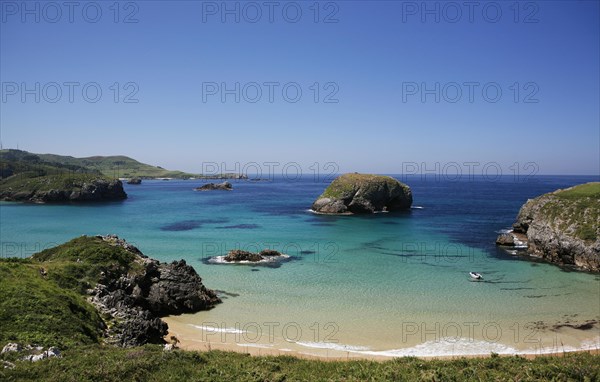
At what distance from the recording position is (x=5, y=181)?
151m

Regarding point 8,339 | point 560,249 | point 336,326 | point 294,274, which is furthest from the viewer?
point 560,249

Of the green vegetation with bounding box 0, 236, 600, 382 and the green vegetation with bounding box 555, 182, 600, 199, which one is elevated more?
the green vegetation with bounding box 555, 182, 600, 199

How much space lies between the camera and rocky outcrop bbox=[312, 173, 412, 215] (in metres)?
95.2

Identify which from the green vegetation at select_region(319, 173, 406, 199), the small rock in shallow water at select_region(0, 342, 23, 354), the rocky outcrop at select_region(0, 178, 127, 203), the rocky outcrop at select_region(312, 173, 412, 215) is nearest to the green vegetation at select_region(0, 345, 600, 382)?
the small rock in shallow water at select_region(0, 342, 23, 354)

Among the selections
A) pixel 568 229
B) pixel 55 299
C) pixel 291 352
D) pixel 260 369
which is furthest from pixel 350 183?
pixel 260 369

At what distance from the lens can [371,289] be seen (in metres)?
35.6

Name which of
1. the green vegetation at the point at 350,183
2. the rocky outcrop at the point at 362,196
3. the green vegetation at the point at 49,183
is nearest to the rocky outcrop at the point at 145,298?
the rocky outcrop at the point at 362,196

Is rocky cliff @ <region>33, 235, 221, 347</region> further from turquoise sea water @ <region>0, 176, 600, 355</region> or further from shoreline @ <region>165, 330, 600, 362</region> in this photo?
shoreline @ <region>165, 330, 600, 362</region>

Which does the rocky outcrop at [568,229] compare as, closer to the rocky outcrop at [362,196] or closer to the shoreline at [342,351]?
the shoreline at [342,351]

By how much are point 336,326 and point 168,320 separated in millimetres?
12658

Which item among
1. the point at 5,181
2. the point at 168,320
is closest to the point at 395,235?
the point at 168,320

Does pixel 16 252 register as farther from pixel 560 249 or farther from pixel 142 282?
pixel 560 249

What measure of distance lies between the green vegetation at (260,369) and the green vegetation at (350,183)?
79.7m

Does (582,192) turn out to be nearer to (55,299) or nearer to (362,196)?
(362,196)
